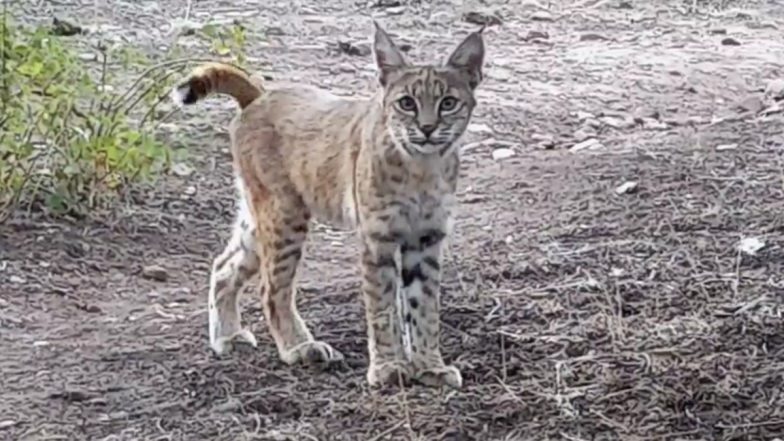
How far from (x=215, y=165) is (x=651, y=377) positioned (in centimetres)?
366

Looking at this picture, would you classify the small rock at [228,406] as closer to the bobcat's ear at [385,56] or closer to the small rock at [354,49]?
the bobcat's ear at [385,56]

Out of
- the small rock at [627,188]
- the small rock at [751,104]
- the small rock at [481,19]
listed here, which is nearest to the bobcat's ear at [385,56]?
the small rock at [627,188]

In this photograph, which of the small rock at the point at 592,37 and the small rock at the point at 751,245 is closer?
the small rock at the point at 751,245

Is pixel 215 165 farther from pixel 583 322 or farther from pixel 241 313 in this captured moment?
pixel 583 322

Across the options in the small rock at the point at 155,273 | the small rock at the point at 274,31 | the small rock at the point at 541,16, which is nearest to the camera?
the small rock at the point at 155,273

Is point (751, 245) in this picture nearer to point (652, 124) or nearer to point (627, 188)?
point (627, 188)

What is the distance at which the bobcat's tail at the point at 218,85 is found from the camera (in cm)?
559

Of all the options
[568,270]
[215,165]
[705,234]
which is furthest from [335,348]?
[215,165]

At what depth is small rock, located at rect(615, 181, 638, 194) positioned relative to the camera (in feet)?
23.1

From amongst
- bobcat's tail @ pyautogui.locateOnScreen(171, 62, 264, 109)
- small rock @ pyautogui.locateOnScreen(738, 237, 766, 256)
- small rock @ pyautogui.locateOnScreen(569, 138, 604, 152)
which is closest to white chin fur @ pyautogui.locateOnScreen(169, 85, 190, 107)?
bobcat's tail @ pyautogui.locateOnScreen(171, 62, 264, 109)

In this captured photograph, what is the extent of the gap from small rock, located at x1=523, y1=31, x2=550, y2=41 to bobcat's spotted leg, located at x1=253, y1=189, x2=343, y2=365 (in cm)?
606

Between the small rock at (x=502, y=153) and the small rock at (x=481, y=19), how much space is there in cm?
334

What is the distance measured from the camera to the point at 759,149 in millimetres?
7531

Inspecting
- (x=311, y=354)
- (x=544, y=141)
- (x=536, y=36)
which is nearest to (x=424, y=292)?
(x=311, y=354)
